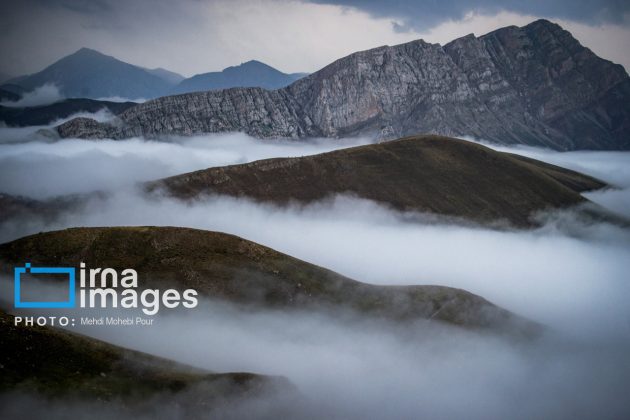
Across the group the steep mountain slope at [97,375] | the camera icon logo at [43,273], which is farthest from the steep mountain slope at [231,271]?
the steep mountain slope at [97,375]

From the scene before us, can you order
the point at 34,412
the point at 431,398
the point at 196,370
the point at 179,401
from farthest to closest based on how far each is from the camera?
the point at 431,398 → the point at 196,370 → the point at 179,401 → the point at 34,412

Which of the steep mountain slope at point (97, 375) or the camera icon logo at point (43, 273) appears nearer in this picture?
the steep mountain slope at point (97, 375)

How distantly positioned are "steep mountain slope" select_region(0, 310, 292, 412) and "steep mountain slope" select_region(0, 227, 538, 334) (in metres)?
33.8

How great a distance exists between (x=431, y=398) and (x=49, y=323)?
242 ft

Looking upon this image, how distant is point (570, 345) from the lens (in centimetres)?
14200

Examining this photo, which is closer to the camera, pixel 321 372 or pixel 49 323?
pixel 49 323

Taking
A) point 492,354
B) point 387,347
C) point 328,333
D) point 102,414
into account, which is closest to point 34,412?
point 102,414

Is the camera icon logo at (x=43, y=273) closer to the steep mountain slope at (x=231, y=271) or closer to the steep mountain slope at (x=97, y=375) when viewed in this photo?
the steep mountain slope at (x=231, y=271)

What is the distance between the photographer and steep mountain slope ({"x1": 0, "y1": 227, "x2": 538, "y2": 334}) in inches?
3917

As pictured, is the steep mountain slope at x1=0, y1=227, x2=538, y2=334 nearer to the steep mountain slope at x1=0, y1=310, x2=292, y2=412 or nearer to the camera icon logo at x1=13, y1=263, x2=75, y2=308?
the camera icon logo at x1=13, y1=263, x2=75, y2=308

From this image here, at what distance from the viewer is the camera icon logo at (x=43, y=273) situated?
7794 cm

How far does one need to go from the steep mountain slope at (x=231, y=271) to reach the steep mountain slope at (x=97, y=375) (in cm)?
3377

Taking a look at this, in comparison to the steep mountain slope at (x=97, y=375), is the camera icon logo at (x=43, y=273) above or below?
above

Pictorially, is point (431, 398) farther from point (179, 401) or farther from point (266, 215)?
point (266, 215)
